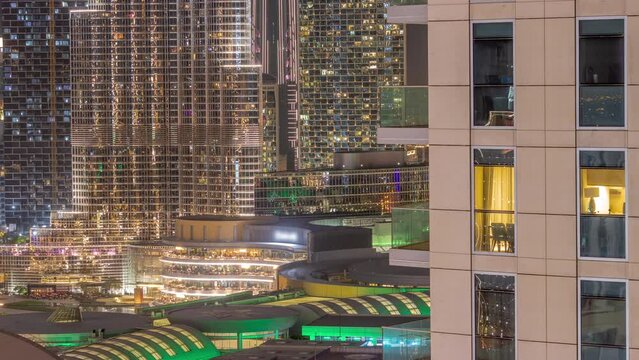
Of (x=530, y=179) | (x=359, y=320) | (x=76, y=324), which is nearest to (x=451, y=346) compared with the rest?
(x=530, y=179)

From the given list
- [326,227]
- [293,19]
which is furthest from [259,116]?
[293,19]

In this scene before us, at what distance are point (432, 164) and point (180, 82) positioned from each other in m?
126

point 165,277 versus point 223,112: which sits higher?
point 223,112

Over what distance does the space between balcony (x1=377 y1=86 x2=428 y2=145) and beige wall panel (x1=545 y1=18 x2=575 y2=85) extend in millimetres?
1698

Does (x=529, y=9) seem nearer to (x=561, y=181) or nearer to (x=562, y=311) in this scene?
(x=561, y=181)

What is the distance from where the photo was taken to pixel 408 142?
16156 mm

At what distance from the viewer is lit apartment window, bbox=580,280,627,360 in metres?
14.4

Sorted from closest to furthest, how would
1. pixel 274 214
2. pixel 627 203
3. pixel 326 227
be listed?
pixel 627 203 < pixel 326 227 < pixel 274 214

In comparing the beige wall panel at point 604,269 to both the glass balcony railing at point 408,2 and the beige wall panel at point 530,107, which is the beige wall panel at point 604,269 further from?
the glass balcony railing at point 408,2

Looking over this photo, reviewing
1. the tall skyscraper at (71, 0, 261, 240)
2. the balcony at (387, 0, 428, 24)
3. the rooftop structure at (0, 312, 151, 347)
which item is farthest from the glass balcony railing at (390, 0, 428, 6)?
the tall skyscraper at (71, 0, 261, 240)

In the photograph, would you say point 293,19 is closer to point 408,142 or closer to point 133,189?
point 133,189

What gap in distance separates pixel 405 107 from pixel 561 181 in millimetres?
2425

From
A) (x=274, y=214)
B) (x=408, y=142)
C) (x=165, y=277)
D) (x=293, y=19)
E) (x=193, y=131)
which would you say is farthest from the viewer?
(x=293, y=19)

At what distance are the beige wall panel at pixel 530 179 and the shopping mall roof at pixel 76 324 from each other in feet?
160
